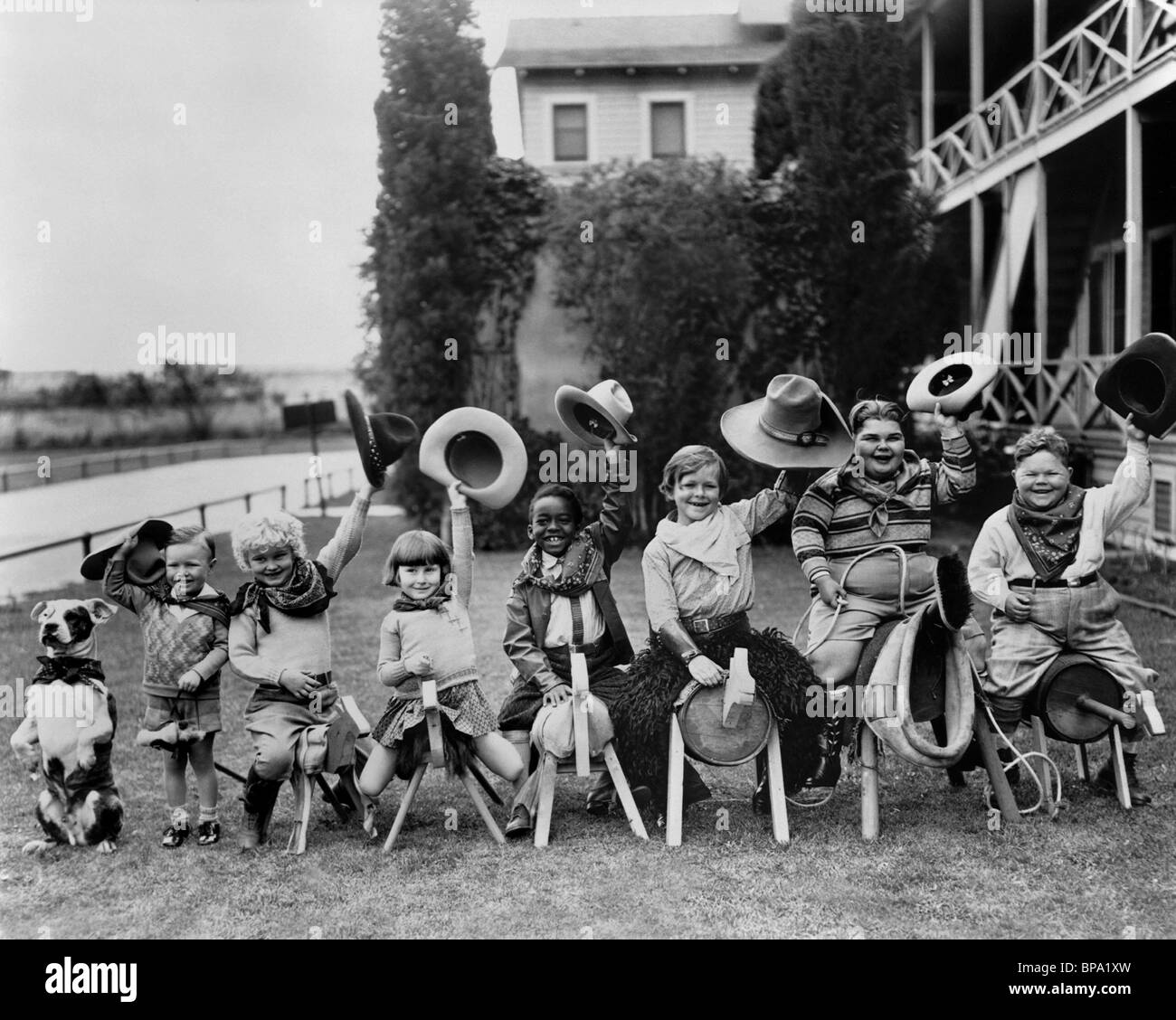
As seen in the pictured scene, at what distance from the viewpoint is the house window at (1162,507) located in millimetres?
10016

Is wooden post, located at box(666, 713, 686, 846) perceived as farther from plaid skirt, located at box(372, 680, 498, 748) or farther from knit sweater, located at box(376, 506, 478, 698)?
knit sweater, located at box(376, 506, 478, 698)

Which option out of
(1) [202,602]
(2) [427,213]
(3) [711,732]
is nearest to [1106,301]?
(2) [427,213]

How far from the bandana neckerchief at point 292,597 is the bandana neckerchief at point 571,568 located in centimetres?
76

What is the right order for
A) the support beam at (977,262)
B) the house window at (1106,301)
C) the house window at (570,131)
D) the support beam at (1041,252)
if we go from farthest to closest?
the support beam at (977,262) < the house window at (1106,301) < the house window at (570,131) < the support beam at (1041,252)

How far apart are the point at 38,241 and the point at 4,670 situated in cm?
286

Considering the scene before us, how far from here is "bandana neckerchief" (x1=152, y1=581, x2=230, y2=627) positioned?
14.5ft

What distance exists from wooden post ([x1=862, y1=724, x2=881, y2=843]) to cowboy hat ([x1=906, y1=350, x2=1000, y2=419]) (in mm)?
1273

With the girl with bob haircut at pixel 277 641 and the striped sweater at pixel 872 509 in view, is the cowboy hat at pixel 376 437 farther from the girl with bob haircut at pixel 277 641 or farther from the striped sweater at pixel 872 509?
the striped sweater at pixel 872 509

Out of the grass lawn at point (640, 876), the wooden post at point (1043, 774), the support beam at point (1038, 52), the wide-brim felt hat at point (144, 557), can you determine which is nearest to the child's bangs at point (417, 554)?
the wide-brim felt hat at point (144, 557)

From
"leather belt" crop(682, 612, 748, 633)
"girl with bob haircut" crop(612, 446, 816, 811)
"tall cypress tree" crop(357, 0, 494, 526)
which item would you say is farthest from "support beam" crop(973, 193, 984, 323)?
"leather belt" crop(682, 612, 748, 633)

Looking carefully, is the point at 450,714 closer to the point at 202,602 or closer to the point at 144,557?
the point at 202,602

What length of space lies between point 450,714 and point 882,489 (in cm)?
189

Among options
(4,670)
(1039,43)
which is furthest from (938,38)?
(4,670)

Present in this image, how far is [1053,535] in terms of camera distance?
4.62m
